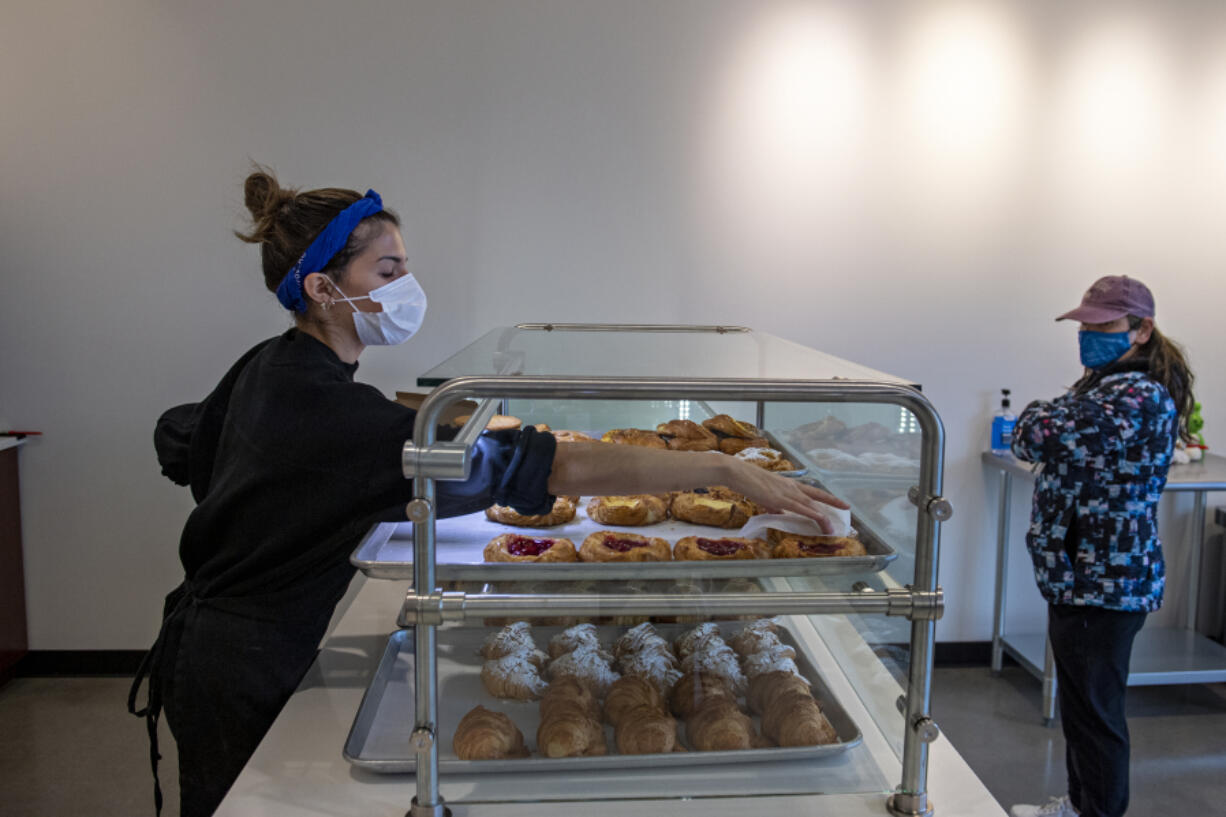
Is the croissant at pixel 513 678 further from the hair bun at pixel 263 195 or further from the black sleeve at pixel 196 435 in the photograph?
the hair bun at pixel 263 195

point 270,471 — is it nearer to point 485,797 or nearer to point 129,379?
point 485,797

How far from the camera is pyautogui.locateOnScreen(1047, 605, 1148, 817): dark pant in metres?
2.65

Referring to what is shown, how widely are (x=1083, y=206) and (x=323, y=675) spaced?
361 cm

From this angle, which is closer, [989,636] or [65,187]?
[65,187]

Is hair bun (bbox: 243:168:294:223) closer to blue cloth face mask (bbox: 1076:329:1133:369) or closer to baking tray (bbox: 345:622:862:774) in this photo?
baking tray (bbox: 345:622:862:774)

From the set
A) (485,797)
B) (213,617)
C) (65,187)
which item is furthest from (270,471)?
(65,187)

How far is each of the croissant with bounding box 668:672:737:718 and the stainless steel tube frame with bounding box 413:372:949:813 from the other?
0.70 ft

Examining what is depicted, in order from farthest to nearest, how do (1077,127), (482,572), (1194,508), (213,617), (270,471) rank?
(1194,508) → (1077,127) → (213,617) → (270,471) → (482,572)

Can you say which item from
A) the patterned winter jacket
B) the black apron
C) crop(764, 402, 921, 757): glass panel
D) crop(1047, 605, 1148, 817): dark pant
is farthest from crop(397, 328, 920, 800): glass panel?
crop(1047, 605, 1148, 817): dark pant

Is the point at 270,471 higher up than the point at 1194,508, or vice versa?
the point at 270,471

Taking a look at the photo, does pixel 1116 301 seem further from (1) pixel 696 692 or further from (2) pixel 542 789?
(2) pixel 542 789

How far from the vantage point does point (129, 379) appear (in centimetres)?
379

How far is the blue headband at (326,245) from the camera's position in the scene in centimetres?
166

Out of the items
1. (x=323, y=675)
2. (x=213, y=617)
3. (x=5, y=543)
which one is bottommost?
(x=5, y=543)
